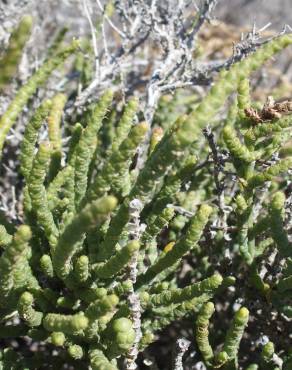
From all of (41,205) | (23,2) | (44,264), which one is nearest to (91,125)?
(41,205)

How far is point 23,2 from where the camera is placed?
6.93 ft

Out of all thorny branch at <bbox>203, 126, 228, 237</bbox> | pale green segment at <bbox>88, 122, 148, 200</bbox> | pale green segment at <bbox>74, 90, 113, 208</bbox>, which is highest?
thorny branch at <bbox>203, 126, 228, 237</bbox>

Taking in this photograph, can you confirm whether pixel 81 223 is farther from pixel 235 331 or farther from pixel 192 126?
pixel 235 331

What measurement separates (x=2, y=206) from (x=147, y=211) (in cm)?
55

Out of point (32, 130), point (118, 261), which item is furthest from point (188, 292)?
point (32, 130)

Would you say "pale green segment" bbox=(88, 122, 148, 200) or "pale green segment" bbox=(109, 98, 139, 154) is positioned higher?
"pale green segment" bbox=(109, 98, 139, 154)

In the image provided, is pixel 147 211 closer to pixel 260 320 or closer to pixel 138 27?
pixel 260 320

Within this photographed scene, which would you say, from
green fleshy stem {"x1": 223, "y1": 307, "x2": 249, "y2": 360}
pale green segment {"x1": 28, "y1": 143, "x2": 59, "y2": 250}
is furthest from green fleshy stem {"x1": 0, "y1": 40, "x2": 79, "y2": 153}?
green fleshy stem {"x1": 223, "y1": 307, "x2": 249, "y2": 360}

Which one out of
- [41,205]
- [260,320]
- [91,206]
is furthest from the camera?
[260,320]

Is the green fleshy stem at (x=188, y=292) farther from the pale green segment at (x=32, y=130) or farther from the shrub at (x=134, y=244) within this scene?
the pale green segment at (x=32, y=130)

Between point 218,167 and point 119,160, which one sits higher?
point 218,167

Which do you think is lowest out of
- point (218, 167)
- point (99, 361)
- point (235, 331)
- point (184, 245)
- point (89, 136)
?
point (99, 361)

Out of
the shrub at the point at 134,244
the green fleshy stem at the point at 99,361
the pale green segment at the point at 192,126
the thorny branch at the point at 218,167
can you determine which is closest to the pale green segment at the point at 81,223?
the shrub at the point at 134,244

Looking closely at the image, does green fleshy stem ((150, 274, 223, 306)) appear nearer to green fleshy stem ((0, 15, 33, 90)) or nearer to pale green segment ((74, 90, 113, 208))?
pale green segment ((74, 90, 113, 208))
